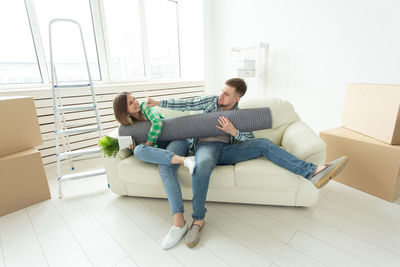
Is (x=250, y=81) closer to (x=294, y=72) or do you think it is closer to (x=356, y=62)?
(x=294, y=72)

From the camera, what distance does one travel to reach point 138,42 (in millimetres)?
3326

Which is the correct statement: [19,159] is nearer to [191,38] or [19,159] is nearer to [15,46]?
[15,46]

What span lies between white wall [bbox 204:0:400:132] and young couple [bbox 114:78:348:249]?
4.02 ft

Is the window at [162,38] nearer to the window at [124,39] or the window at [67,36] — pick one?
the window at [124,39]

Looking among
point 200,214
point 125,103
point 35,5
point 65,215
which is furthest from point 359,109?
point 35,5

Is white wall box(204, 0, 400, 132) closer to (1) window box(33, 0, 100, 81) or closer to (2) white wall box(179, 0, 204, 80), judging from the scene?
(2) white wall box(179, 0, 204, 80)

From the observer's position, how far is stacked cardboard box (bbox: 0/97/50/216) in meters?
1.56

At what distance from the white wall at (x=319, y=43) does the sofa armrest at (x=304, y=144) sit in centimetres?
99

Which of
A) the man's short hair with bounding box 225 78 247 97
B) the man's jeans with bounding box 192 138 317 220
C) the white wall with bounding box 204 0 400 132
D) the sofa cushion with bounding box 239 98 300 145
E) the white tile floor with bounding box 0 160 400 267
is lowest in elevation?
the white tile floor with bounding box 0 160 400 267

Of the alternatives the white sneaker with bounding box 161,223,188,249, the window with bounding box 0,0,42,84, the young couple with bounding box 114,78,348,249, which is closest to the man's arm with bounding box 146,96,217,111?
the young couple with bounding box 114,78,348,249

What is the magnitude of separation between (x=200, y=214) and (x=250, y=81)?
240cm

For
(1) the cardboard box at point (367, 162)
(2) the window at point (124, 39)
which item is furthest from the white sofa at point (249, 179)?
(2) the window at point (124, 39)

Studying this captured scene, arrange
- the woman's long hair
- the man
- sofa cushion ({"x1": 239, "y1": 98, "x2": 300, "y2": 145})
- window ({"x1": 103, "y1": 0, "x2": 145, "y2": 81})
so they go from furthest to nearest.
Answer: window ({"x1": 103, "y1": 0, "x2": 145, "y2": 81}), sofa cushion ({"x1": 239, "y1": 98, "x2": 300, "y2": 145}), the woman's long hair, the man

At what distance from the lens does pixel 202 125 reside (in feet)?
5.12
